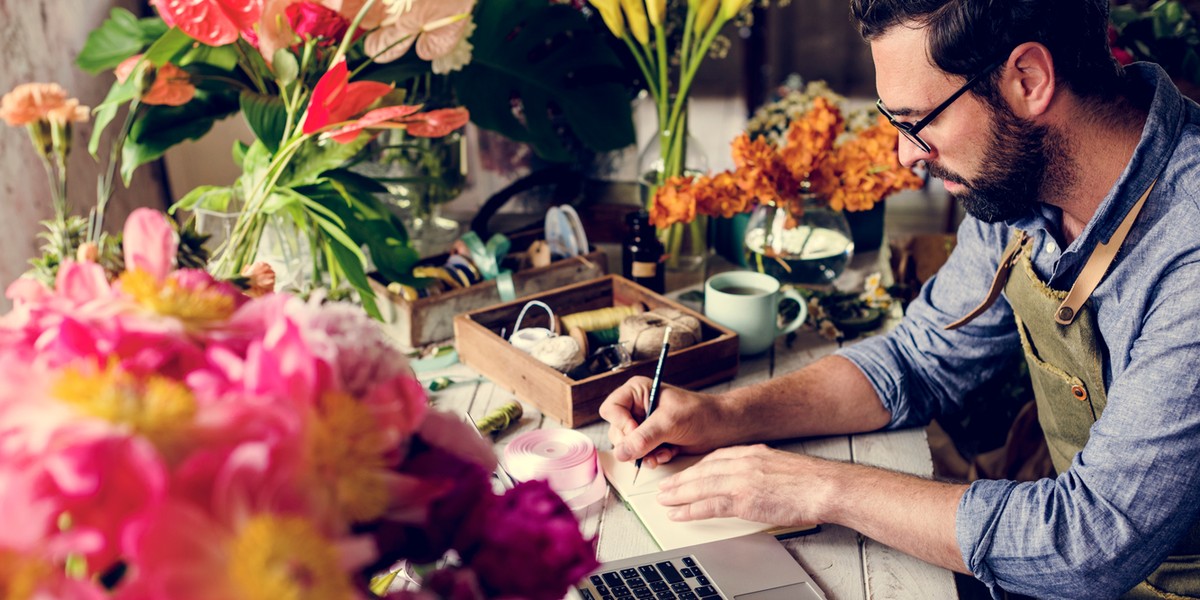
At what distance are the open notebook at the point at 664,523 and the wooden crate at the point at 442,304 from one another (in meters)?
0.48

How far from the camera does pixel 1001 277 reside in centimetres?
129

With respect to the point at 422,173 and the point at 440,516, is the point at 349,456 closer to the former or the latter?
the point at 440,516

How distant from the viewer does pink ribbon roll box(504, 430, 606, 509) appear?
1.10 meters

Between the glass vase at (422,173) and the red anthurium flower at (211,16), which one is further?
the glass vase at (422,173)

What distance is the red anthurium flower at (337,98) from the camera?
0.94 metres

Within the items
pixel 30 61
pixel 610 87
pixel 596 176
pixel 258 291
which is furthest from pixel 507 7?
pixel 258 291

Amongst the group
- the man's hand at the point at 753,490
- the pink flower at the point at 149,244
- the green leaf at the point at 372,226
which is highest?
the pink flower at the point at 149,244

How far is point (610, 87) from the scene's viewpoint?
1788 mm

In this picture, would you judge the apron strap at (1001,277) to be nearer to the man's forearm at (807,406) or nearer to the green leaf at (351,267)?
the man's forearm at (807,406)

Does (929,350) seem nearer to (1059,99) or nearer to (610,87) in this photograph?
(1059,99)

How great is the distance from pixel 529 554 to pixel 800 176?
47.8 inches

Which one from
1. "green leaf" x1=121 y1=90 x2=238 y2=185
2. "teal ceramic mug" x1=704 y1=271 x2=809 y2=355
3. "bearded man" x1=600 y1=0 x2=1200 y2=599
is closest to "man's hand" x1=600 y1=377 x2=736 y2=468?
"bearded man" x1=600 y1=0 x2=1200 y2=599

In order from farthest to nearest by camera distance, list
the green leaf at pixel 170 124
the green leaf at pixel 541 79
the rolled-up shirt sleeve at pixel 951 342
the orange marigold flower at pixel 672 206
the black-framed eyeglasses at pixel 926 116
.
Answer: the green leaf at pixel 541 79 → the orange marigold flower at pixel 672 206 → the green leaf at pixel 170 124 → the rolled-up shirt sleeve at pixel 951 342 → the black-framed eyeglasses at pixel 926 116

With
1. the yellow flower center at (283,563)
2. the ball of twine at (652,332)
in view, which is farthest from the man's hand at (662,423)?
the yellow flower center at (283,563)
